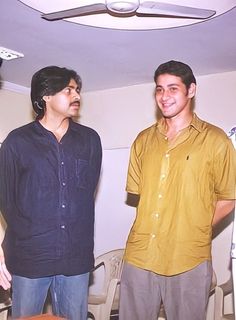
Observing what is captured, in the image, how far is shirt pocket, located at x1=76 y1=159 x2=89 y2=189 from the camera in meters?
2.30

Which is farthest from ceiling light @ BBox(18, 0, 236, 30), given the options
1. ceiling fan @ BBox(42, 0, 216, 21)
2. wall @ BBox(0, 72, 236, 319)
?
wall @ BBox(0, 72, 236, 319)

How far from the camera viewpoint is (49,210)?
2.21 m

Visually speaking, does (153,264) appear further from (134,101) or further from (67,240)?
(134,101)

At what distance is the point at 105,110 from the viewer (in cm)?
416

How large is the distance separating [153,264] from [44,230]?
0.58 metres

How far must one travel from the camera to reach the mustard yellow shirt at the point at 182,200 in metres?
2.21

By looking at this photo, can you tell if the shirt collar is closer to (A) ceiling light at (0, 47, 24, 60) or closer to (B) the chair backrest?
(A) ceiling light at (0, 47, 24, 60)

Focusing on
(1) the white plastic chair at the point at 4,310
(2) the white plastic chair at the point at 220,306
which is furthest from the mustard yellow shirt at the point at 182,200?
(1) the white plastic chair at the point at 4,310

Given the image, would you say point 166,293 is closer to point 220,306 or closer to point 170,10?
point 220,306

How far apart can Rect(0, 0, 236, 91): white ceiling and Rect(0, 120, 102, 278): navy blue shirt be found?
23.7 inches

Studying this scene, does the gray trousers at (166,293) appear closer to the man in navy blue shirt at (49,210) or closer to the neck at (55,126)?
the man in navy blue shirt at (49,210)

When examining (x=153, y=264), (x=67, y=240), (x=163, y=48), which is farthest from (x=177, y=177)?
(x=163, y=48)

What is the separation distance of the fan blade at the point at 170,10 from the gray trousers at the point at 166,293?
121 cm

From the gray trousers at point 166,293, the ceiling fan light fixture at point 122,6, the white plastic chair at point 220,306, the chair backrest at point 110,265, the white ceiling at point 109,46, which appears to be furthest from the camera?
the chair backrest at point 110,265
